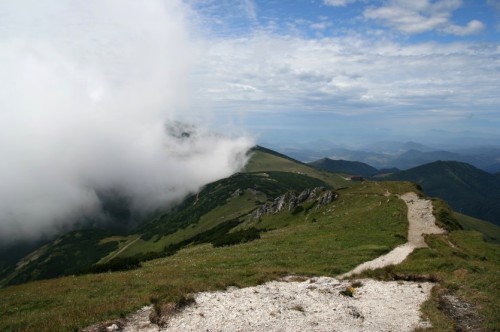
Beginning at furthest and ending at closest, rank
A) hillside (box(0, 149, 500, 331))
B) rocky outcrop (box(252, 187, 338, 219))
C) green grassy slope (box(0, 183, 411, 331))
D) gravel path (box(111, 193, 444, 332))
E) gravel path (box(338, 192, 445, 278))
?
1. rocky outcrop (box(252, 187, 338, 219))
2. gravel path (box(338, 192, 445, 278))
3. green grassy slope (box(0, 183, 411, 331))
4. hillside (box(0, 149, 500, 331))
5. gravel path (box(111, 193, 444, 332))

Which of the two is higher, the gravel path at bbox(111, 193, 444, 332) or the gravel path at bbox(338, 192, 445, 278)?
the gravel path at bbox(111, 193, 444, 332)

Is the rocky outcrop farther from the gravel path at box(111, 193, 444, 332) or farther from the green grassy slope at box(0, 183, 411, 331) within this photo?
the gravel path at box(111, 193, 444, 332)

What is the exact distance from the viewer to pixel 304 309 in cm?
2252

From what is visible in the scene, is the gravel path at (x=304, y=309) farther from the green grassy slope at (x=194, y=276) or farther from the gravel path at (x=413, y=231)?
the gravel path at (x=413, y=231)

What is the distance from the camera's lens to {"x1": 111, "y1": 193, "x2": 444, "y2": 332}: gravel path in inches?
790

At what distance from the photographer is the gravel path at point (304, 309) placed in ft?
65.8

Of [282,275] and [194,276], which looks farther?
[194,276]

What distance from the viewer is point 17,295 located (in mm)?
30875

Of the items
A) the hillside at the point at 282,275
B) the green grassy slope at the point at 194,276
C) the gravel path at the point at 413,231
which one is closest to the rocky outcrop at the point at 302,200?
the gravel path at the point at 413,231

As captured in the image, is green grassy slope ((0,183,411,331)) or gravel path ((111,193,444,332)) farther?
green grassy slope ((0,183,411,331))

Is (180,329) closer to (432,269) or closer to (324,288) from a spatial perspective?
(324,288)

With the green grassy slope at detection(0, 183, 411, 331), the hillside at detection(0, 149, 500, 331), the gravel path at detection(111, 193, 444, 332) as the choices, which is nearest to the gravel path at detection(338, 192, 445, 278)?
the hillside at detection(0, 149, 500, 331)

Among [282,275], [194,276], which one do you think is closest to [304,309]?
[282,275]

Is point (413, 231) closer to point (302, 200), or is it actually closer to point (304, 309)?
point (304, 309)
